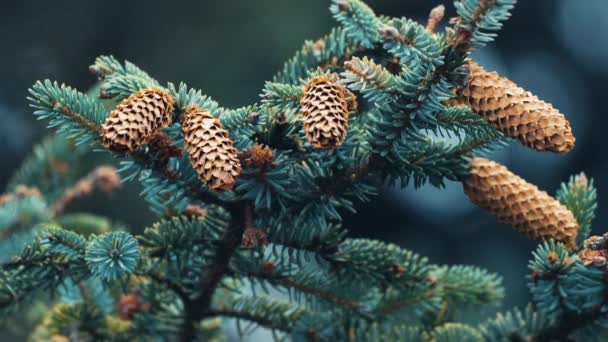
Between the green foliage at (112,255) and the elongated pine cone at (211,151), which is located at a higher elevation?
the elongated pine cone at (211,151)

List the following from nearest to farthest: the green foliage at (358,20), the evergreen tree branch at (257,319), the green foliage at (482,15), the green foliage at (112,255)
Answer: the green foliage at (482,15)
the green foliage at (112,255)
the green foliage at (358,20)
the evergreen tree branch at (257,319)

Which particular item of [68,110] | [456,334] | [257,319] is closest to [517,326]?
[456,334]

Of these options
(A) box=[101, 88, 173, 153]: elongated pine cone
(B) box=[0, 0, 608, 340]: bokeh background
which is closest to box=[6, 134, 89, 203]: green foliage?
(A) box=[101, 88, 173, 153]: elongated pine cone

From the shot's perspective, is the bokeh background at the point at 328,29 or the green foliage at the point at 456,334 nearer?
the green foliage at the point at 456,334

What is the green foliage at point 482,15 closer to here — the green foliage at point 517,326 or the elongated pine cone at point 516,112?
the elongated pine cone at point 516,112

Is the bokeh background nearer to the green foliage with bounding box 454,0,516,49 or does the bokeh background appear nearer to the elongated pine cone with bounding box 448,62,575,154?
the elongated pine cone with bounding box 448,62,575,154

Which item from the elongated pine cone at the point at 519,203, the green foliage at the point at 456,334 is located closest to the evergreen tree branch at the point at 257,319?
the green foliage at the point at 456,334
